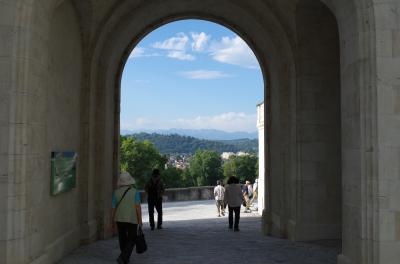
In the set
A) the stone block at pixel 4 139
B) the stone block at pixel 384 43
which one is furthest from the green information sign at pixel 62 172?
the stone block at pixel 384 43

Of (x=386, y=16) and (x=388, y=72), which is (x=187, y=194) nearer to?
(x=388, y=72)

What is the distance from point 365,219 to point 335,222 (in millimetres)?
3762

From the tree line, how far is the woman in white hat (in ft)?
166

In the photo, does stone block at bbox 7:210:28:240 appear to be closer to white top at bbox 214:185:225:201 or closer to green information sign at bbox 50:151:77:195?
green information sign at bbox 50:151:77:195

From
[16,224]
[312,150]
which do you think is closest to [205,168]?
[312,150]

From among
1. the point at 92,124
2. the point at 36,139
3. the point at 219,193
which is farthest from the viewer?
the point at 219,193

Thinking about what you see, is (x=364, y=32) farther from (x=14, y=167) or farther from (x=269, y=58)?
(x=269, y=58)

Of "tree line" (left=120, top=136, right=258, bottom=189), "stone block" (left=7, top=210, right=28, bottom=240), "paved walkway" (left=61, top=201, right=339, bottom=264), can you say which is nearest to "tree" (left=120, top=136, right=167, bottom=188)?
"tree line" (left=120, top=136, right=258, bottom=189)

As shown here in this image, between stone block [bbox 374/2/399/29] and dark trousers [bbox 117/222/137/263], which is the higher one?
stone block [bbox 374/2/399/29]

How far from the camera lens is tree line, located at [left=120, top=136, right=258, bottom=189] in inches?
2391

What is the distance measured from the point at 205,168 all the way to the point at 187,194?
255 feet

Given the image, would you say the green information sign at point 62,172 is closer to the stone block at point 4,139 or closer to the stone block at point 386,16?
the stone block at point 4,139

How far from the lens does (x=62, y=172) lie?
7.21m

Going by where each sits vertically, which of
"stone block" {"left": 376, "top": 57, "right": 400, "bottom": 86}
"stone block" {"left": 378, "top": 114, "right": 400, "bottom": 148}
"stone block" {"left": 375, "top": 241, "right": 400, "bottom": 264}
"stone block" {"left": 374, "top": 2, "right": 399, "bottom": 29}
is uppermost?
"stone block" {"left": 374, "top": 2, "right": 399, "bottom": 29}
